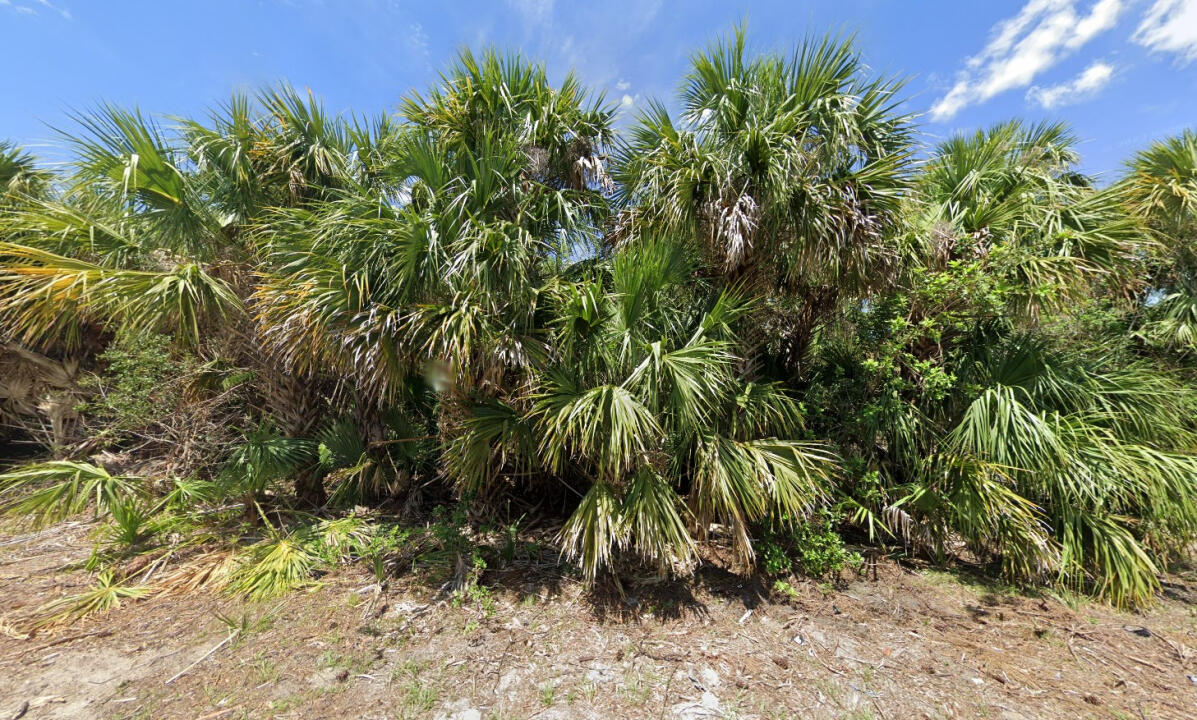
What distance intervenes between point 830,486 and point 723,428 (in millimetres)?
1070

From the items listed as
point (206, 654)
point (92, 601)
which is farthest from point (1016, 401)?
point (92, 601)

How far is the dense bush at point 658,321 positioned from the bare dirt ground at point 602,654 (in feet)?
1.24

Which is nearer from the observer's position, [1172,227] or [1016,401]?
[1016,401]

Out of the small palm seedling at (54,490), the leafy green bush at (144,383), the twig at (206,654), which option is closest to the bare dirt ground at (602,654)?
the twig at (206,654)

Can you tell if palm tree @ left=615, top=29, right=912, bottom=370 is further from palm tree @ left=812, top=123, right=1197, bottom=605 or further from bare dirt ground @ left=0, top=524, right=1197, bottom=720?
bare dirt ground @ left=0, top=524, right=1197, bottom=720

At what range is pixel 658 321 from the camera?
3.91 meters

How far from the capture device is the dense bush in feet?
12.5

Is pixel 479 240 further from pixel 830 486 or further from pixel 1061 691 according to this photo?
pixel 1061 691

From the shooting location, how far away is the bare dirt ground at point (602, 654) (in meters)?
2.79

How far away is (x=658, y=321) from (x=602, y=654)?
8.46 feet

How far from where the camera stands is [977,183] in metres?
5.00

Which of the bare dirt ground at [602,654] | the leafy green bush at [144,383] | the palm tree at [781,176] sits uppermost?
the palm tree at [781,176]

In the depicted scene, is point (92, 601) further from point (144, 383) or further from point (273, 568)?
point (144, 383)

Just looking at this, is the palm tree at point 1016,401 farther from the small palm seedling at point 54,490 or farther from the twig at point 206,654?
the small palm seedling at point 54,490
